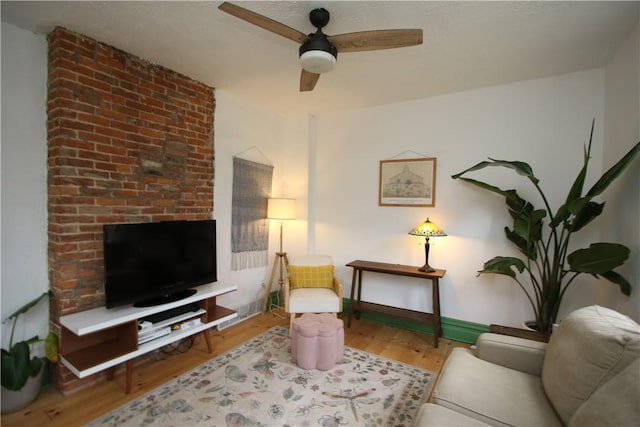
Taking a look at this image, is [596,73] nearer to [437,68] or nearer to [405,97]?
[437,68]

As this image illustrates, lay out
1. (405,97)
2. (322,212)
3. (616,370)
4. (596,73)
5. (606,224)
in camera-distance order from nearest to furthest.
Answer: (616,370), (606,224), (596,73), (405,97), (322,212)

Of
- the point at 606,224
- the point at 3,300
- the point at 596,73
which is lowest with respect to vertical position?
the point at 3,300

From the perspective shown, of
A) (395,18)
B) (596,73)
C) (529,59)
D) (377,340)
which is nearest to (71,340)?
(377,340)

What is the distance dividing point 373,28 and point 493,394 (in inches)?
90.6

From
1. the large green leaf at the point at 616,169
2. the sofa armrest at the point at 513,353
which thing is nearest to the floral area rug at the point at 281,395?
the sofa armrest at the point at 513,353

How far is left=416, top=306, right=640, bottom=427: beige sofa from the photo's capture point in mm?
1119

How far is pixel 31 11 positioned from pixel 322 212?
3.13 m

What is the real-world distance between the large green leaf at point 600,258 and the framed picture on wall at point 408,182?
1.37 meters

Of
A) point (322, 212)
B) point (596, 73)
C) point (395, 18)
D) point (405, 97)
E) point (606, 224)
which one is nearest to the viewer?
point (395, 18)

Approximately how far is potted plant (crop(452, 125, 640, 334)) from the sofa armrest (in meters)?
0.73

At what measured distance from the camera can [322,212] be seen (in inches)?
158

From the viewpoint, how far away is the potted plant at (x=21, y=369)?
1827mm

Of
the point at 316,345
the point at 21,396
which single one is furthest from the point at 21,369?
the point at 316,345

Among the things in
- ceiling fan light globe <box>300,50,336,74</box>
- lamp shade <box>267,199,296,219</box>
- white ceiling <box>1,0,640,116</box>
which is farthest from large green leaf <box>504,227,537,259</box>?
lamp shade <box>267,199,296,219</box>
